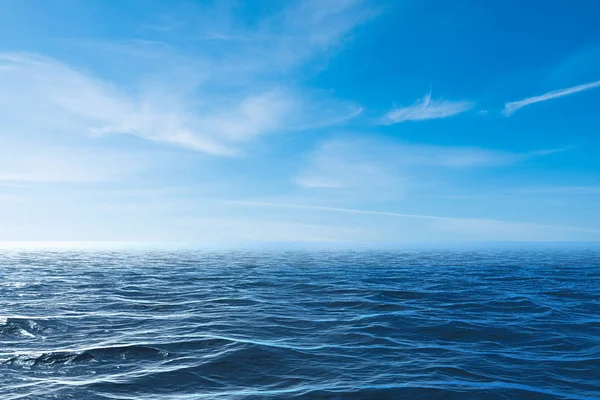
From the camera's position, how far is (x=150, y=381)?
1123 centimetres

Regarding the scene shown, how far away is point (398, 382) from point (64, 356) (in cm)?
1087

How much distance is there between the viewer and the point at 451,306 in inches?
959

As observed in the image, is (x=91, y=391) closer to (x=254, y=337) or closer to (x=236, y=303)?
(x=254, y=337)

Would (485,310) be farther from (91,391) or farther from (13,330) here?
(13,330)

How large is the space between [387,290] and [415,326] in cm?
1240

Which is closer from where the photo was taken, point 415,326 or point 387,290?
point 415,326

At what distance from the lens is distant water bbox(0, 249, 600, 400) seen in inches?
431

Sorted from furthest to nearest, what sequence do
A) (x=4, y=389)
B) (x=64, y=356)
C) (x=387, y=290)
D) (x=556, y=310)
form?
(x=387, y=290), (x=556, y=310), (x=64, y=356), (x=4, y=389)

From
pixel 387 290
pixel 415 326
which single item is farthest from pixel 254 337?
pixel 387 290

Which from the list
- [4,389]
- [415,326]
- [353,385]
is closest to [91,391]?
[4,389]

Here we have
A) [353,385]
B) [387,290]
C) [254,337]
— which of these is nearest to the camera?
[353,385]

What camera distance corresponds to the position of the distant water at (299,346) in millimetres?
10945

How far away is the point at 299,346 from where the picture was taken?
50.2 feet

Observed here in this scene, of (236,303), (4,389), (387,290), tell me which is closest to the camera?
(4,389)
